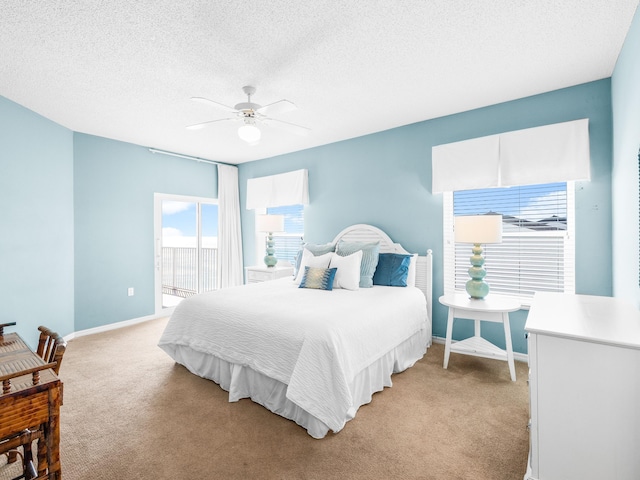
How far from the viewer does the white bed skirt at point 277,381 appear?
2188 millimetres

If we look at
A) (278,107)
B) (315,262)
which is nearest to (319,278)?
(315,262)

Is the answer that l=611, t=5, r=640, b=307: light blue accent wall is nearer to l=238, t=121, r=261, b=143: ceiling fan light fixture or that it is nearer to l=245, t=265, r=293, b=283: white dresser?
l=238, t=121, r=261, b=143: ceiling fan light fixture

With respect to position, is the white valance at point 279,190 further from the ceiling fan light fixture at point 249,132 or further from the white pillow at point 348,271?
the ceiling fan light fixture at point 249,132

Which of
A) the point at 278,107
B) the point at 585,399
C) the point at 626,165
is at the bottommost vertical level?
the point at 585,399

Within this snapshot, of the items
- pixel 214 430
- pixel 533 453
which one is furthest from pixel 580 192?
pixel 214 430

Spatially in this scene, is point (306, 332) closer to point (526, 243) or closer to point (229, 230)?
point (526, 243)

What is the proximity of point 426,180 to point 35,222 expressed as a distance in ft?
14.3

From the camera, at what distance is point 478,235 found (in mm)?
2926

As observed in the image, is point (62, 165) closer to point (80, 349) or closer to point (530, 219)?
point (80, 349)

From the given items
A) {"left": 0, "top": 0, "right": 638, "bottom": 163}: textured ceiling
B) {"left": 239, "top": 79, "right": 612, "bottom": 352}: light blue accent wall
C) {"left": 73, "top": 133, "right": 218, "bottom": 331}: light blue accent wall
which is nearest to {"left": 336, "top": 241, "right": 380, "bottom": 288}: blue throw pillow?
{"left": 239, "top": 79, "right": 612, "bottom": 352}: light blue accent wall

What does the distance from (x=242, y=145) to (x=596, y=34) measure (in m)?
3.94

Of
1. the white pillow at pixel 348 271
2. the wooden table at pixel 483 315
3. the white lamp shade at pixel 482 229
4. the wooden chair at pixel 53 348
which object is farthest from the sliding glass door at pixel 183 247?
the white lamp shade at pixel 482 229

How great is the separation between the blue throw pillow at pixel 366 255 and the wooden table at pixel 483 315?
79 cm

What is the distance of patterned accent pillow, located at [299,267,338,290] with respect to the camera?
3.27 meters
